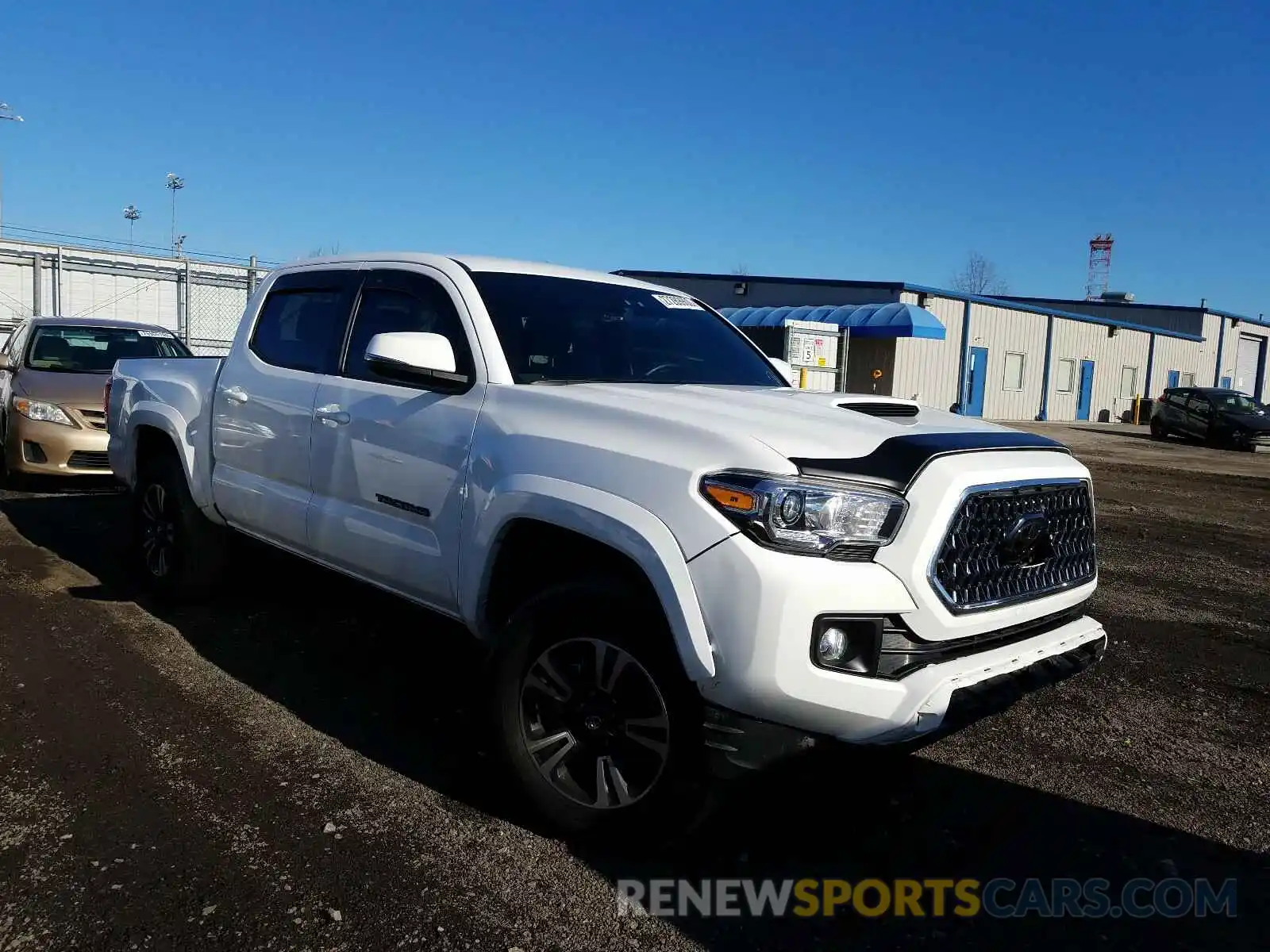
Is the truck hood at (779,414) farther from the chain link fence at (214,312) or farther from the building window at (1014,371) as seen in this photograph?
the building window at (1014,371)

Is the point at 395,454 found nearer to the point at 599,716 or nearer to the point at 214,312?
the point at 599,716

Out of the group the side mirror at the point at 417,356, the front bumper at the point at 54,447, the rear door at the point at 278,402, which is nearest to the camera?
the side mirror at the point at 417,356

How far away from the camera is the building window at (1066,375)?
3747cm

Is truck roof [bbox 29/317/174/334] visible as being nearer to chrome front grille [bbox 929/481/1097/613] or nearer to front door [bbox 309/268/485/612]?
front door [bbox 309/268/485/612]

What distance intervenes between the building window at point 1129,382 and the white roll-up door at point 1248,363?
12.3 metres

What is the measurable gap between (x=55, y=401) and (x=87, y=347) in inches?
49.2

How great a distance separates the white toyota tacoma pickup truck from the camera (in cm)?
268

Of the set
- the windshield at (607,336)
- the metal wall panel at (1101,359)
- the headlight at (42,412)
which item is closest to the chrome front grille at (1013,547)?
the windshield at (607,336)

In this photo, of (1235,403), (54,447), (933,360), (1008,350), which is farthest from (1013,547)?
(1008,350)

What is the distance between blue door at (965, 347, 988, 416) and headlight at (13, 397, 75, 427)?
2889 centimetres

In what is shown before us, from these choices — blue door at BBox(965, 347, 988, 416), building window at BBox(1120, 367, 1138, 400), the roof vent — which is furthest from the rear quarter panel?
building window at BBox(1120, 367, 1138, 400)

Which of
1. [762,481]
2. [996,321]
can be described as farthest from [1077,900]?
[996,321]

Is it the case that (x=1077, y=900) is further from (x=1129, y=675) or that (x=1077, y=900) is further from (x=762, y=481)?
(x=1129, y=675)

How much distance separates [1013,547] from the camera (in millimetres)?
3037
